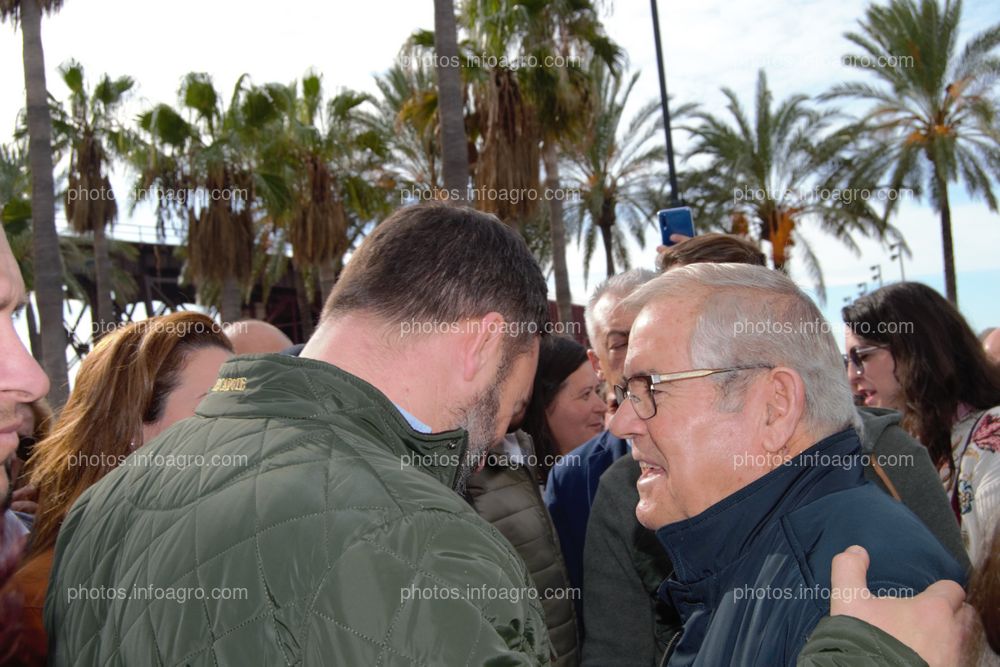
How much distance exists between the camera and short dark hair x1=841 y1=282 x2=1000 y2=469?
3.86 metres

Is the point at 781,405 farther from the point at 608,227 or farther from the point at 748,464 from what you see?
the point at 608,227

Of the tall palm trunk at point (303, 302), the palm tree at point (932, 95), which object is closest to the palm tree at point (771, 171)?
the palm tree at point (932, 95)

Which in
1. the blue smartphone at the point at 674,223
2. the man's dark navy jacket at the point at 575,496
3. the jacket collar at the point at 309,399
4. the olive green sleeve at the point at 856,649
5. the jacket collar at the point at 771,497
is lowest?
the man's dark navy jacket at the point at 575,496

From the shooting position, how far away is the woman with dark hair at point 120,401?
9.23ft

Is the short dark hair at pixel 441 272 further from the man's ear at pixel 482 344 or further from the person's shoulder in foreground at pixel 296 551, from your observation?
the person's shoulder in foreground at pixel 296 551

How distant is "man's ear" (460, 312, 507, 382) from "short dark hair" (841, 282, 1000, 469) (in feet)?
8.72

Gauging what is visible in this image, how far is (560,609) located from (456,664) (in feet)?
7.53

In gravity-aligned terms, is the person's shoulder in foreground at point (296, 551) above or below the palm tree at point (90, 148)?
below

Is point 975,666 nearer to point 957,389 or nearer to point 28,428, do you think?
point 957,389

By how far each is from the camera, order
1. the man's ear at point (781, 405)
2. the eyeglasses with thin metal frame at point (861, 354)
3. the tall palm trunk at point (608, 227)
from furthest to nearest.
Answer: the tall palm trunk at point (608, 227) → the eyeglasses with thin metal frame at point (861, 354) → the man's ear at point (781, 405)

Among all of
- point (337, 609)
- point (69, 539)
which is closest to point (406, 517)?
point (337, 609)

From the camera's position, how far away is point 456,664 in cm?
126

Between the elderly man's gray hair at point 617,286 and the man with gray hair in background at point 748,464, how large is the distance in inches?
49.5

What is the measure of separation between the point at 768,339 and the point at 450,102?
23.1ft
